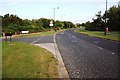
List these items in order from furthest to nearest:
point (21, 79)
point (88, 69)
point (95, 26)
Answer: point (95, 26) < point (88, 69) < point (21, 79)

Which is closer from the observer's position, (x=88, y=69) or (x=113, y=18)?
(x=88, y=69)

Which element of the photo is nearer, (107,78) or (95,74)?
(107,78)

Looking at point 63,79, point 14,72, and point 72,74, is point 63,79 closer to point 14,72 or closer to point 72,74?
point 72,74

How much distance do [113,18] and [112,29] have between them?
149 inches

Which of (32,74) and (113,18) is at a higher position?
(113,18)

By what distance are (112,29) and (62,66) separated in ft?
223

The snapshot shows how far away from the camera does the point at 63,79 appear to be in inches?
360

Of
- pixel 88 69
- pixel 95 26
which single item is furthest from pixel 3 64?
pixel 95 26

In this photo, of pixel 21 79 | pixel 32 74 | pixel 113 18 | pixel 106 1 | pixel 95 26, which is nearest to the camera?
pixel 21 79

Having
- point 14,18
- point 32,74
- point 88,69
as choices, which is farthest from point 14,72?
point 14,18

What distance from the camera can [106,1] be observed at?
48.4 meters

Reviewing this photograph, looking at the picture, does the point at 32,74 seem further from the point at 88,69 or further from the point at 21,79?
the point at 88,69

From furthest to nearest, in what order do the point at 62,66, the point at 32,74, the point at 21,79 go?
the point at 62,66 < the point at 32,74 < the point at 21,79

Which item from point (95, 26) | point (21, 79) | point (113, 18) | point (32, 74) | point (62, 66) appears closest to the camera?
point (21, 79)
